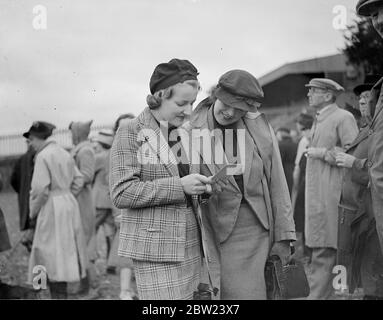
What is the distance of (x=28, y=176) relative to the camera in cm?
472

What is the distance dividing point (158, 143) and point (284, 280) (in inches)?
29.7

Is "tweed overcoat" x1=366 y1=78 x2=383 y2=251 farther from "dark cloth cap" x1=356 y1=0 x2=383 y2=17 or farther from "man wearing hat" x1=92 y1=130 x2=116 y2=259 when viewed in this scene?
"man wearing hat" x1=92 y1=130 x2=116 y2=259

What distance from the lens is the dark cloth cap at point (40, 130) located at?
356 centimetres

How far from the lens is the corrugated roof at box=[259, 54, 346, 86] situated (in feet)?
10.3

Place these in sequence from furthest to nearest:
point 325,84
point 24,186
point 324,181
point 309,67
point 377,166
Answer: point 24,186
point 324,181
point 325,84
point 309,67
point 377,166

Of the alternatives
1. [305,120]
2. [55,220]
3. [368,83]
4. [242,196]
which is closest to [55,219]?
[55,220]

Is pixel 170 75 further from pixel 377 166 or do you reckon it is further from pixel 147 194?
pixel 377 166

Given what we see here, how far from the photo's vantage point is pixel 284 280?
2750 millimetres

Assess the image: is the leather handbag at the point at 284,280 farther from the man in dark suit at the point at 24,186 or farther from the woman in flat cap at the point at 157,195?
the man in dark suit at the point at 24,186

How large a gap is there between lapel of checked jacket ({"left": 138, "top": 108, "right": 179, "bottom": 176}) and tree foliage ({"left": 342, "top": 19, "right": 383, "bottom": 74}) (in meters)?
1.10

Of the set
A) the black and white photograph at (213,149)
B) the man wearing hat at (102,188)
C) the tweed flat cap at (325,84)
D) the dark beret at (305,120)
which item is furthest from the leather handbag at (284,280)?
the man wearing hat at (102,188)
